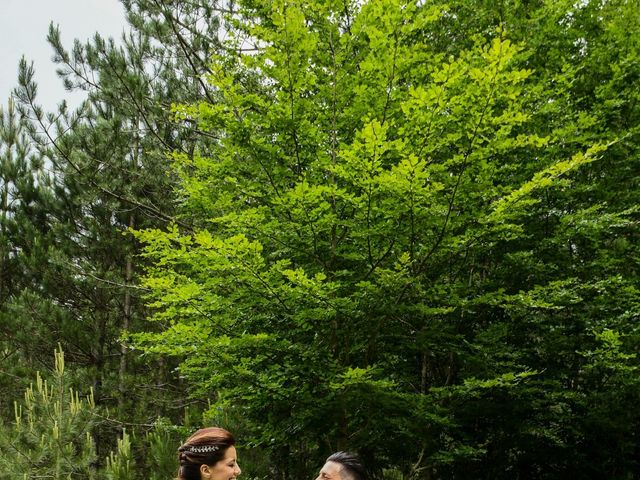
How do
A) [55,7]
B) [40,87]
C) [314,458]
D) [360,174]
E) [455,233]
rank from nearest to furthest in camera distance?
[360,174] → [455,233] → [314,458] → [40,87] → [55,7]

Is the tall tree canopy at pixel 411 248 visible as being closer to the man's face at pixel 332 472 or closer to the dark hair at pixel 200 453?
the man's face at pixel 332 472

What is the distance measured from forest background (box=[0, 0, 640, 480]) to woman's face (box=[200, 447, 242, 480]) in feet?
8.81

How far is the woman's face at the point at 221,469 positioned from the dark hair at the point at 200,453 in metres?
0.01

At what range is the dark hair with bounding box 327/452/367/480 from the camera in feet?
9.57

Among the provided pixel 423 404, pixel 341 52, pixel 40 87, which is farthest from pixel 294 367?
pixel 40 87

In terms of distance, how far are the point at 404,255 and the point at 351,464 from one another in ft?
8.09

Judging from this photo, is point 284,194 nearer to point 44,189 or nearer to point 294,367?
point 294,367

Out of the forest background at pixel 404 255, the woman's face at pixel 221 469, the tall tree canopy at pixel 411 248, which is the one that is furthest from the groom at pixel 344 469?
the forest background at pixel 404 255

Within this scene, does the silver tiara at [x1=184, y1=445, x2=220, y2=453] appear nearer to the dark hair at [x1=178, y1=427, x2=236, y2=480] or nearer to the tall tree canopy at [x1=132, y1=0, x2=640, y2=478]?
the dark hair at [x1=178, y1=427, x2=236, y2=480]

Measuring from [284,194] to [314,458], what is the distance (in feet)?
12.1

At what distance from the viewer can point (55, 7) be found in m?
160

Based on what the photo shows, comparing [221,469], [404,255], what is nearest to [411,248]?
[404,255]

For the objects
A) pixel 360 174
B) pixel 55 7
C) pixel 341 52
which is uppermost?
pixel 55 7

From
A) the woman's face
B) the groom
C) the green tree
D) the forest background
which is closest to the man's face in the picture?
the groom
